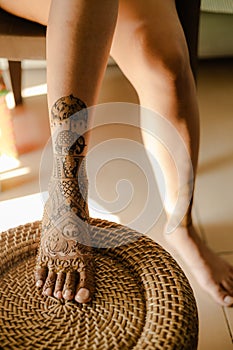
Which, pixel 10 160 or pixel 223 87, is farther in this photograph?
pixel 223 87

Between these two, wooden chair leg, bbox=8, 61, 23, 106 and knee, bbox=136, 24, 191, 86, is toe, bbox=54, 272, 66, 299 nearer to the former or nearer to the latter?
knee, bbox=136, 24, 191, 86

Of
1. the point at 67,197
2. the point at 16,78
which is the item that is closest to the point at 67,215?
the point at 67,197

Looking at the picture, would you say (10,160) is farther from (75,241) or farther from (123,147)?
(75,241)

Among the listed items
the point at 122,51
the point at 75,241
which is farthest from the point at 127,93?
the point at 75,241

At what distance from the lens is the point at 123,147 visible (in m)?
1.41

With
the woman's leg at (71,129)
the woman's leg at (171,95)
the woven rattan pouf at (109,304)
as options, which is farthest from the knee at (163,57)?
the woven rattan pouf at (109,304)

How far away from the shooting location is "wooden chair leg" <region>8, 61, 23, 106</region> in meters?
1.48

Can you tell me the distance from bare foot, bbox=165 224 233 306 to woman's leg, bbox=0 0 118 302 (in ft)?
1.00

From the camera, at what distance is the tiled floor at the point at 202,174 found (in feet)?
3.29

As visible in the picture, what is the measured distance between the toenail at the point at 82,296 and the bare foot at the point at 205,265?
0.36 meters

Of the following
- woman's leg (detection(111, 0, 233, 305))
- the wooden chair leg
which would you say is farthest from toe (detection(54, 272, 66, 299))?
the wooden chair leg

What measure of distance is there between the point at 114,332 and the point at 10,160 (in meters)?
0.82

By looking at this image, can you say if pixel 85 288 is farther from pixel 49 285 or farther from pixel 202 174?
pixel 202 174

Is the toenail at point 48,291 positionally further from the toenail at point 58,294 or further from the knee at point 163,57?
the knee at point 163,57
